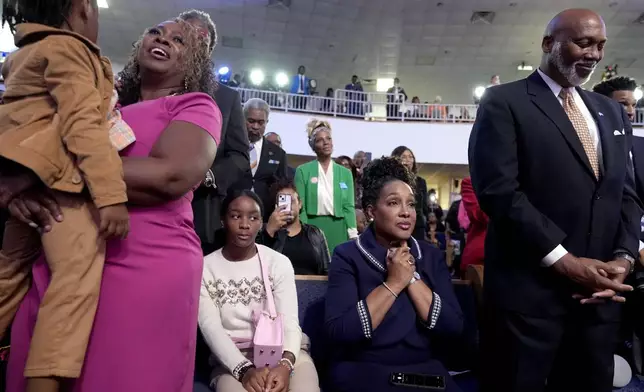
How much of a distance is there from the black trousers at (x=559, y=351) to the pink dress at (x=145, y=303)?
986mm

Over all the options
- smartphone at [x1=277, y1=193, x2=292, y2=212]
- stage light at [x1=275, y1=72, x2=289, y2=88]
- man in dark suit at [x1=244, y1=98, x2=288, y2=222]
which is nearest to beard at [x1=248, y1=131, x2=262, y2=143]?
man in dark suit at [x1=244, y1=98, x2=288, y2=222]

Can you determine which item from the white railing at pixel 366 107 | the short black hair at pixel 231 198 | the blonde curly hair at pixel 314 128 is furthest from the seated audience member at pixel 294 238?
the white railing at pixel 366 107

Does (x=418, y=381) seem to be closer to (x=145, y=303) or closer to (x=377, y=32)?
(x=145, y=303)

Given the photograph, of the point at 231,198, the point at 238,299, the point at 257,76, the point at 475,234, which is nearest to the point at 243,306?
the point at 238,299

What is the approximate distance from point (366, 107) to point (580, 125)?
12348 millimetres

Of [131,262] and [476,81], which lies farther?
[476,81]

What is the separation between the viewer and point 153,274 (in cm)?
112

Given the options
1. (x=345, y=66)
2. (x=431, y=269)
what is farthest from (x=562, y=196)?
(x=345, y=66)

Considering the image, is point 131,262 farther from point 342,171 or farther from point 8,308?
point 342,171

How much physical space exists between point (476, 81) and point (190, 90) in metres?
18.2

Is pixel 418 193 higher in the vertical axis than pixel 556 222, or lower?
higher

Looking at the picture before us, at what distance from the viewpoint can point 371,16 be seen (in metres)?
13.2

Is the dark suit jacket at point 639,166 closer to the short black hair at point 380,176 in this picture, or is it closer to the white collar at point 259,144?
the short black hair at point 380,176

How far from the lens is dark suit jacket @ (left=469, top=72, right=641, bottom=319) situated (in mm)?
1612
